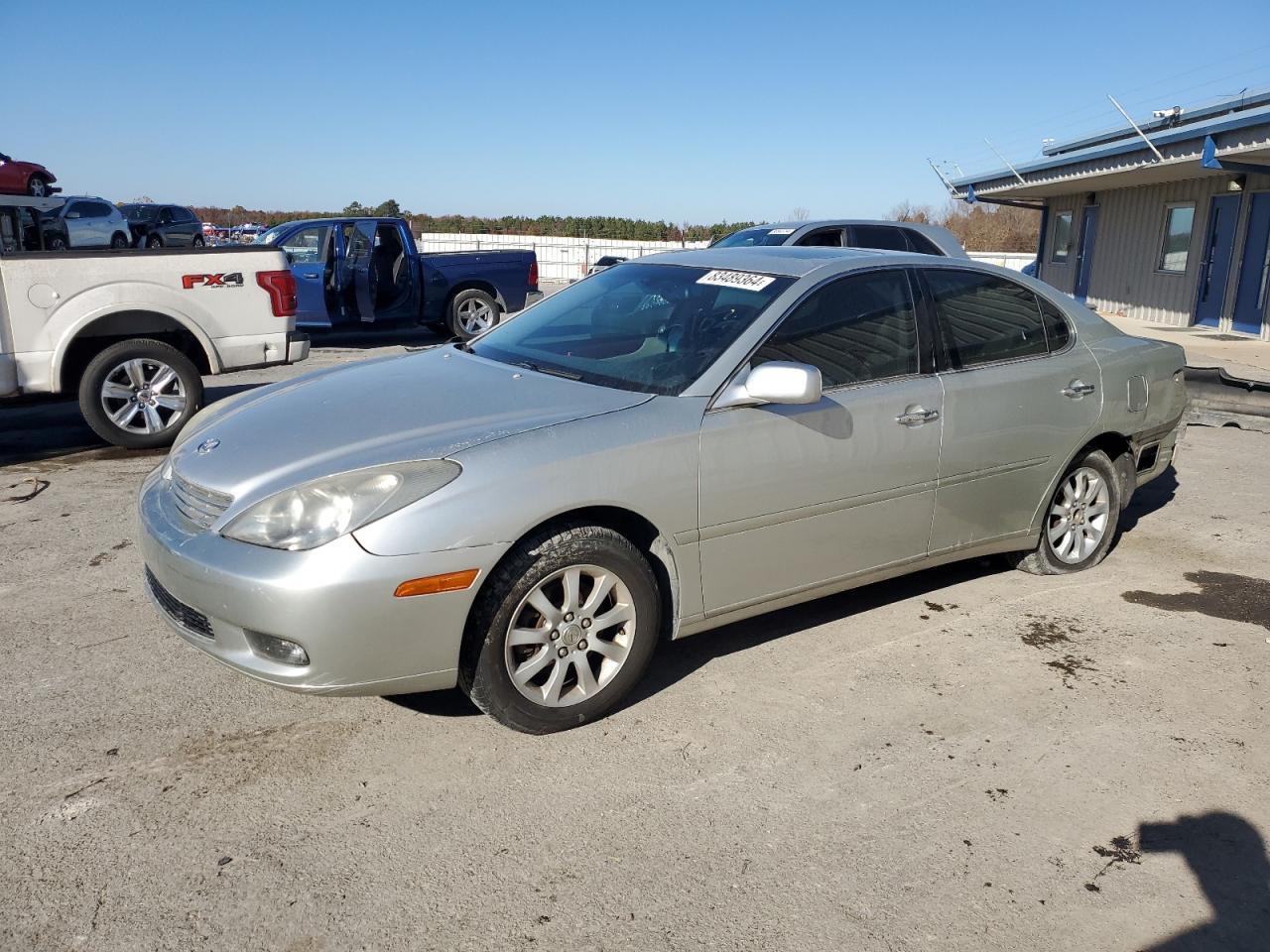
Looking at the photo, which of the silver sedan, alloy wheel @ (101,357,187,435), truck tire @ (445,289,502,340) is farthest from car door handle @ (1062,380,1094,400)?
truck tire @ (445,289,502,340)

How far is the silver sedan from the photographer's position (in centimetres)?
316

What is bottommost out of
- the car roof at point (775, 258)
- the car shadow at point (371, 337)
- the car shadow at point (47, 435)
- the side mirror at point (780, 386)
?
the car shadow at point (47, 435)

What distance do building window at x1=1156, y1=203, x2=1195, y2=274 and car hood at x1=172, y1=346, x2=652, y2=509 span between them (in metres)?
18.8

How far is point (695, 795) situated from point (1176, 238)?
20.0 meters

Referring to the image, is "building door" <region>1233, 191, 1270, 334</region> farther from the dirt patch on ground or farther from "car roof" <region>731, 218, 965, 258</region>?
the dirt patch on ground

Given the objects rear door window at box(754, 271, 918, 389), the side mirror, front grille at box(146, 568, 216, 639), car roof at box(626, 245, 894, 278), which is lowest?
front grille at box(146, 568, 216, 639)

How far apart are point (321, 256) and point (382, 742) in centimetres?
1077

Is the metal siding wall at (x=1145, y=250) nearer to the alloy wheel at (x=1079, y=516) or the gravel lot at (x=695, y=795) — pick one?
the alloy wheel at (x=1079, y=516)

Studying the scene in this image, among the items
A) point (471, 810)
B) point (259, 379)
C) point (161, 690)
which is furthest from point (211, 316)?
point (471, 810)

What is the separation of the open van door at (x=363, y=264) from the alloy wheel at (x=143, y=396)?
18.1ft

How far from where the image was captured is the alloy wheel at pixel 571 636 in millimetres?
3375

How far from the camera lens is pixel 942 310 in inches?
180

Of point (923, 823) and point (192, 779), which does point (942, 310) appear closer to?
point (923, 823)

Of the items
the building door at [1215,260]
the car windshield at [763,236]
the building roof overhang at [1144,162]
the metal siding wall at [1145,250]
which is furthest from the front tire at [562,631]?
the building door at [1215,260]
